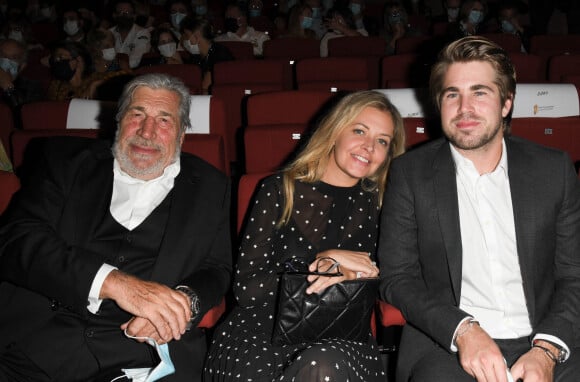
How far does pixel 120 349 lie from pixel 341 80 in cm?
310

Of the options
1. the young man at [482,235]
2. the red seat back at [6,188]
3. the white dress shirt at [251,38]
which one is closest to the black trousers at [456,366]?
the young man at [482,235]

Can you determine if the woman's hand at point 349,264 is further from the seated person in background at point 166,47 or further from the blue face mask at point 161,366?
the seated person in background at point 166,47

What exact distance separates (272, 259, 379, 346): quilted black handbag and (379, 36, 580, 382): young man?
134mm

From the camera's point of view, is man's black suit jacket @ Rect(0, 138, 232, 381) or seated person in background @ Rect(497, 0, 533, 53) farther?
seated person in background @ Rect(497, 0, 533, 53)

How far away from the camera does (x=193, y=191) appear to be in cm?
188

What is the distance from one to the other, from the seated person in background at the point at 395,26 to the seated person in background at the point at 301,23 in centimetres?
93

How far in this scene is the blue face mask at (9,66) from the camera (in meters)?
4.25

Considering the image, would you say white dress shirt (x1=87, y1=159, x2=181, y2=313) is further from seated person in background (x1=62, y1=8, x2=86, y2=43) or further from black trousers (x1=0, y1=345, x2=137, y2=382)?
seated person in background (x1=62, y1=8, x2=86, y2=43)

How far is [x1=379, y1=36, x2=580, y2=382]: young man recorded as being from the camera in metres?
1.68

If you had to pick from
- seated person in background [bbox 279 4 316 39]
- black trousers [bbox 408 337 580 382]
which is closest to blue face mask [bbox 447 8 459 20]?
seated person in background [bbox 279 4 316 39]

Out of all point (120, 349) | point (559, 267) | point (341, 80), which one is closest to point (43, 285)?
point (120, 349)

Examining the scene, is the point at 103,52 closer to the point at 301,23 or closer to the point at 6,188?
the point at 301,23

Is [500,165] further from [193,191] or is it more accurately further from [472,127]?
[193,191]

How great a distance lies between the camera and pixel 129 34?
635 cm
